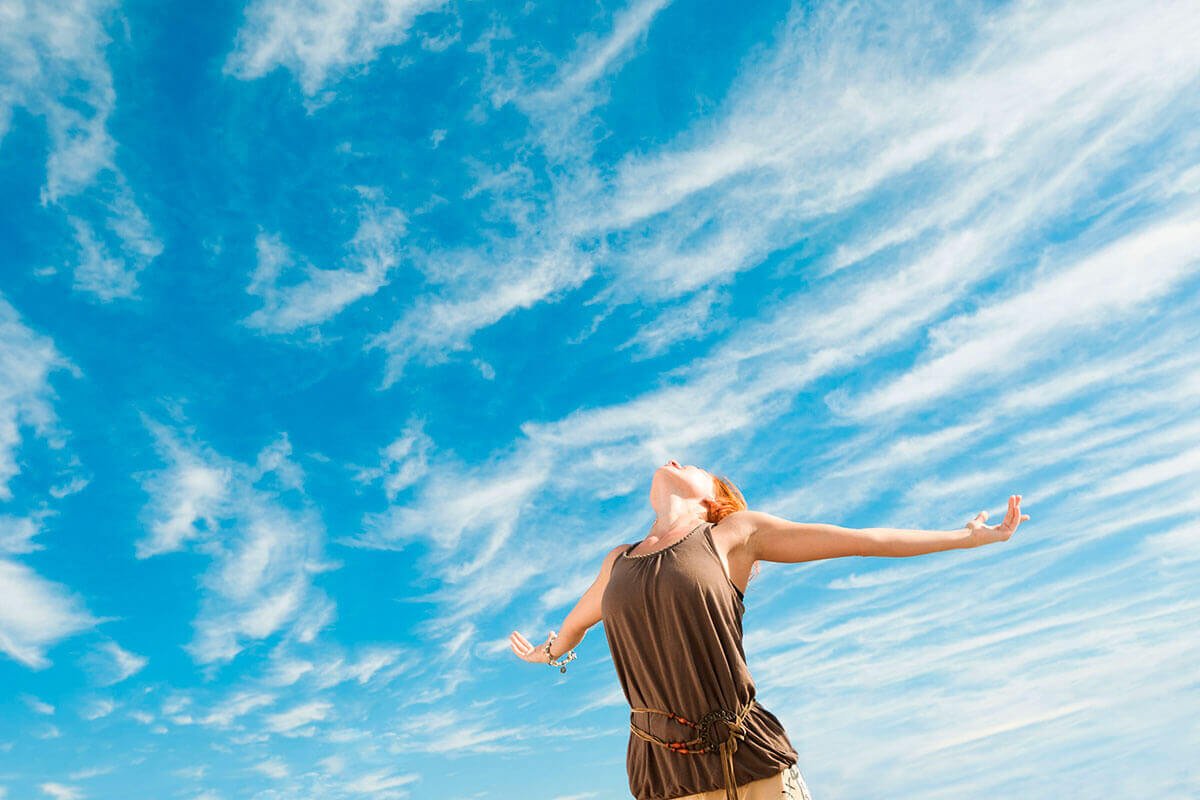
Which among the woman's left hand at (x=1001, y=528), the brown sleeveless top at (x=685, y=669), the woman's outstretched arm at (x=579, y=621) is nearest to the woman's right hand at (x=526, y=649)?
the woman's outstretched arm at (x=579, y=621)

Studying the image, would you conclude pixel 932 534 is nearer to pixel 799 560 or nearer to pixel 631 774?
pixel 799 560

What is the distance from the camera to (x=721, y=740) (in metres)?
5.88

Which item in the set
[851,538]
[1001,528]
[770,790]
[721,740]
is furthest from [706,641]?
[1001,528]

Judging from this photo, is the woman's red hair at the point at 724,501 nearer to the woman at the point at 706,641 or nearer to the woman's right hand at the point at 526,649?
the woman at the point at 706,641

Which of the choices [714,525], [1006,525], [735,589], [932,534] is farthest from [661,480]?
[1006,525]

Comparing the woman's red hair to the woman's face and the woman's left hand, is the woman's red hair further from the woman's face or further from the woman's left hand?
the woman's left hand

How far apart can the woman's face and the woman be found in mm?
328

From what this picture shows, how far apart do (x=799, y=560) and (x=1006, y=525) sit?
140cm

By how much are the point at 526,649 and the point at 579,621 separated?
0.76 meters

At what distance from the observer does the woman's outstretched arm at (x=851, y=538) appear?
20.9 feet

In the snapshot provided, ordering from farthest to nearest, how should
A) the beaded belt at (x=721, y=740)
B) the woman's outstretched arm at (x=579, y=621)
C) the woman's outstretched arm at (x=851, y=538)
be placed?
the woman's outstretched arm at (x=579, y=621)
the woman's outstretched arm at (x=851, y=538)
the beaded belt at (x=721, y=740)

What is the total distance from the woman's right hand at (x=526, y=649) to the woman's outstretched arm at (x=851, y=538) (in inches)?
81.1

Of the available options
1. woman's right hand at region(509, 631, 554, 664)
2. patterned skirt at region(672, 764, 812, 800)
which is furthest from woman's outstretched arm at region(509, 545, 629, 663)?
patterned skirt at region(672, 764, 812, 800)

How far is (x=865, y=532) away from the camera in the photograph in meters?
6.53
